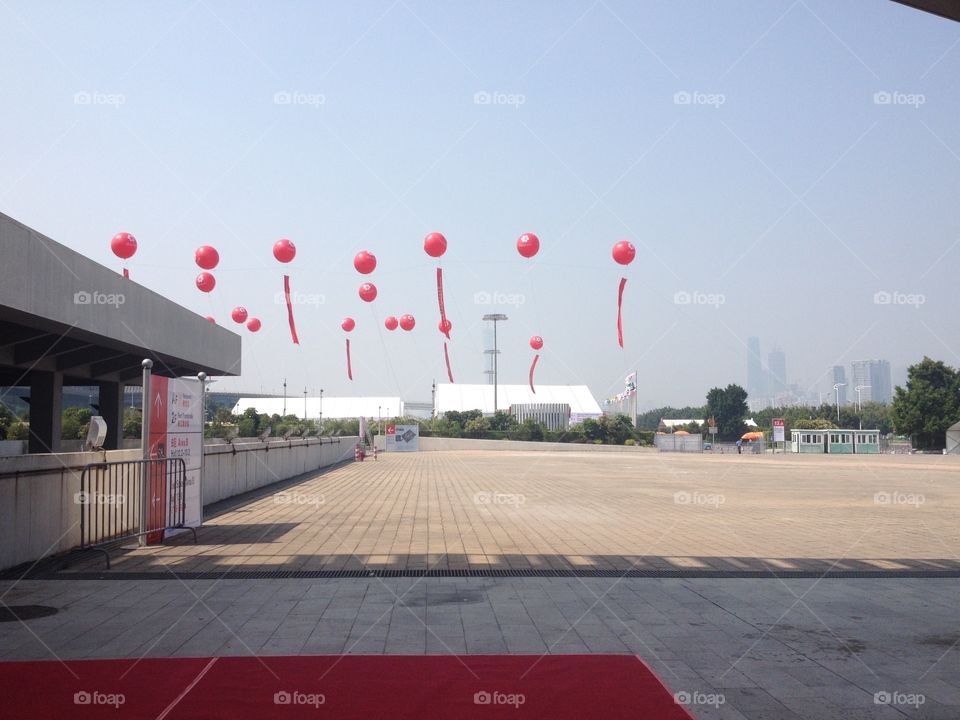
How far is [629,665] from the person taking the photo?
217 inches

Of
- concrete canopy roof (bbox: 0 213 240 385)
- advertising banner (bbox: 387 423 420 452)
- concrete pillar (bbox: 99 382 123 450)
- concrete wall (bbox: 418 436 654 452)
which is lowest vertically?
concrete wall (bbox: 418 436 654 452)

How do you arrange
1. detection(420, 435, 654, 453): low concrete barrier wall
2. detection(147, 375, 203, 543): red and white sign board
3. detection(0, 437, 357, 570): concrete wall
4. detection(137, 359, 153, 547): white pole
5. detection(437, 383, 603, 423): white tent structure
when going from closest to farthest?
1. detection(0, 437, 357, 570): concrete wall
2. detection(137, 359, 153, 547): white pole
3. detection(147, 375, 203, 543): red and white sign board
4. detection(420, 435, 654, 453): low concrete barrier wall
5. detection(437, 383, 603, 423): white tent structure

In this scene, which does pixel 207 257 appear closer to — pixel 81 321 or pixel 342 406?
pixel 81 321

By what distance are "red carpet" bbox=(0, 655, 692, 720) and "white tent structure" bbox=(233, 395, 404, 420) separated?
87.9m

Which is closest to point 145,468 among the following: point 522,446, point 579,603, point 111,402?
point 579,603

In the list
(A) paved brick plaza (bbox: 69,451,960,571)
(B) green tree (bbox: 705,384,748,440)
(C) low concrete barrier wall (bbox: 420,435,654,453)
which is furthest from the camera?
(B) green tree (bbox: 705,384,748,440)

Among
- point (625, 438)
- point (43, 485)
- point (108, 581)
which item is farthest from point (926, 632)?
point (625, 438)

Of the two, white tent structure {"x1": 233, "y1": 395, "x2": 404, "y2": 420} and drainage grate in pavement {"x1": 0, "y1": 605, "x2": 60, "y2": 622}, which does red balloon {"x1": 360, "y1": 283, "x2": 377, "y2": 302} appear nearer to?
drainage grate in pavement {"x1": 0, "y1": 605, "x2": 60, "y2": 622}

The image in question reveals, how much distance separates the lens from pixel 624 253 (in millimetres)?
17328

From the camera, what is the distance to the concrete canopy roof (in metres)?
13.5

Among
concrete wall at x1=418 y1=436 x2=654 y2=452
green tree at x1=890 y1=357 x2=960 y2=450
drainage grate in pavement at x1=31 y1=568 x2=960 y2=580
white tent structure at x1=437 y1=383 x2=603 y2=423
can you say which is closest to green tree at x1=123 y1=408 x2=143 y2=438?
drainage grate in pavement at x1=31 y1=568 x2=960 y2=580

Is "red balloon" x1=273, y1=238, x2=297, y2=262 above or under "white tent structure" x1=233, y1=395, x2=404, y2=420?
above

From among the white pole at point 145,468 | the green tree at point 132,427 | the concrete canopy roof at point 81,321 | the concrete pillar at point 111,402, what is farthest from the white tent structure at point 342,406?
the white pole at point 145,468

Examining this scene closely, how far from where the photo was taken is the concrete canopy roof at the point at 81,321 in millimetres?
13539
